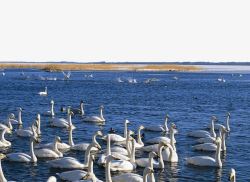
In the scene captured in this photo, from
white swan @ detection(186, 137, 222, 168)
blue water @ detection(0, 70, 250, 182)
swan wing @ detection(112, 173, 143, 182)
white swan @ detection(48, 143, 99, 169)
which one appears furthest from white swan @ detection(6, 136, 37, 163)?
white swan @ detection(186, 137, 222, 168)

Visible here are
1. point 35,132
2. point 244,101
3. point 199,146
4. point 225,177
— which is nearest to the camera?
point 225,177

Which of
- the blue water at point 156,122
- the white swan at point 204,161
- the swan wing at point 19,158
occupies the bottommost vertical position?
the blue water at point 156,122

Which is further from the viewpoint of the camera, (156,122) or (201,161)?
(156,122)

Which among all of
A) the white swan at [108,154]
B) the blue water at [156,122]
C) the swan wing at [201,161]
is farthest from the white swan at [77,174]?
the swan wing at [201,161]

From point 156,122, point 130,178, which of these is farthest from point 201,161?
point 156,122

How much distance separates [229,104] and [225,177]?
33.3 m

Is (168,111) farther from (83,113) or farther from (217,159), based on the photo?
(217,159)

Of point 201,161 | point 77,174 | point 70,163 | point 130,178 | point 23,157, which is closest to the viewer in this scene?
point 130,178

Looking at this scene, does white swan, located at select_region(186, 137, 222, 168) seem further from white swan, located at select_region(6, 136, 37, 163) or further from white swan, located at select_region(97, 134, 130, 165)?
white swan, located at select_region(6, 136, 37, 163)

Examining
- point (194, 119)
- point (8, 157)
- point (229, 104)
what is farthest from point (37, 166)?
point (229, 104)

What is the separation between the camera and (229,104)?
2104 inches

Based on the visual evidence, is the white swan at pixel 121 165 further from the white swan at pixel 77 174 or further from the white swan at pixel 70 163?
the white swan at pixel 77 174

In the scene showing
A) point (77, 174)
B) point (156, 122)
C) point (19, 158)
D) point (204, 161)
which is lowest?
point (156, 122)

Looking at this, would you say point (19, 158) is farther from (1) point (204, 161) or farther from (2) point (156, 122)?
(2) point (156, 122)
